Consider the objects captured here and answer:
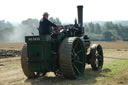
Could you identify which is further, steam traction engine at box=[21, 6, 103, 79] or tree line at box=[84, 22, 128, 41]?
tree line at box=[84, 22, 128, 41]

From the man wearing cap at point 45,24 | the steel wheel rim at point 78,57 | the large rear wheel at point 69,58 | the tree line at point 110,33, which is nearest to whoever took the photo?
the large rear wheel at point 69,58

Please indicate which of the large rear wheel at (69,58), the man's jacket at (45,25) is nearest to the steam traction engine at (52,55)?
the large rear wheel at (69,58)

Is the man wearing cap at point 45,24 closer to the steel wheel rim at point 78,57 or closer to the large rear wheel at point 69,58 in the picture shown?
the large rear wheel at point 69,58

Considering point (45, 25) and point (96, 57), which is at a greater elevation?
point (45, 25)

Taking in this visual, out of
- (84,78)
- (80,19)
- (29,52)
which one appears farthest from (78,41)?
(80,19)

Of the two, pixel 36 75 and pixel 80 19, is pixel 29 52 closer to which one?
pixel 36 75

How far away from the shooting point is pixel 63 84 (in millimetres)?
6676

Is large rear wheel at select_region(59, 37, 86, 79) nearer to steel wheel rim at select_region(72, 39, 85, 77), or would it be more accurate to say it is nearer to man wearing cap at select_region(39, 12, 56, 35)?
steel wheel rim at select_region(72, 39, 85, 77)

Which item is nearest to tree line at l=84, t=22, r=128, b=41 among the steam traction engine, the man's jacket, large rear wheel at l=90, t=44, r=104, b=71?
large rear wheel at l=90, t=44, r=104, b=71

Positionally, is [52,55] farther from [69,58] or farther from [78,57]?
[78,57]

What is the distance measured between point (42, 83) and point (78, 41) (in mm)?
1925

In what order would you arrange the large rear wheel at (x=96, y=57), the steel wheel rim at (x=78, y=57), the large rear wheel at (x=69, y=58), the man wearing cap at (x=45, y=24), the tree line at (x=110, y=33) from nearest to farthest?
1. the large rear wheel at (x=69, y=58)
2. the man wearing cap at (x=45, y=24)
3. the steel wheel rim at (x=78, y=57)
4. the large rear wheel at (x=96, y=57)
5. the tree line at (x=110, y=33)

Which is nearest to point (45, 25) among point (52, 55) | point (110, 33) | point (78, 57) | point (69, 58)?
point (52, 55)

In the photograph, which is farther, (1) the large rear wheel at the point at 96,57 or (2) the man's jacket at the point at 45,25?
(1) the large rear wheel at the point at 96,57
